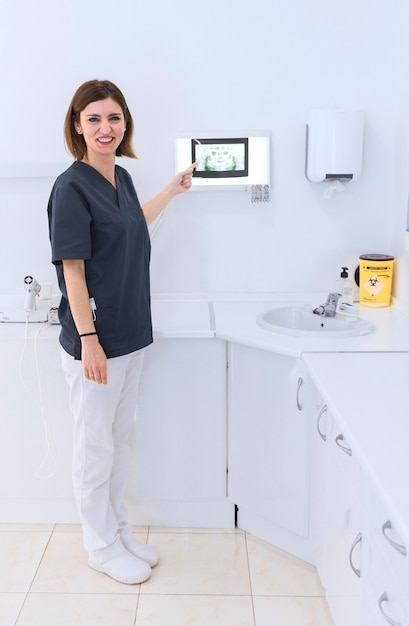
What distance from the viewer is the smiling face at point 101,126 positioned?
192cm

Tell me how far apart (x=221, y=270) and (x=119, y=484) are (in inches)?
36.6

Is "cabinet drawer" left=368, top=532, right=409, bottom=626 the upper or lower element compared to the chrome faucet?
lower

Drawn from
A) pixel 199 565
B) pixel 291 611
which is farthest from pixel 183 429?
pixel 291 611

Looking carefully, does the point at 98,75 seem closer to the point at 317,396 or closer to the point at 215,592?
the point at 317,396

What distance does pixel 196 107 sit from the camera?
8.18 feet

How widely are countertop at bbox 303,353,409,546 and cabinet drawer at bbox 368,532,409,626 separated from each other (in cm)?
18

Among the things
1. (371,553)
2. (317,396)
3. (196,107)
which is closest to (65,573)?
(317,396)

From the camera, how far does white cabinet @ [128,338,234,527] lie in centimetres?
225

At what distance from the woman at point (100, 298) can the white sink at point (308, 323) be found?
1.52ft

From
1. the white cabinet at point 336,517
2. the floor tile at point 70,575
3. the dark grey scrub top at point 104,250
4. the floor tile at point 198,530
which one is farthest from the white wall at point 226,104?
the floor tile at point 70,575

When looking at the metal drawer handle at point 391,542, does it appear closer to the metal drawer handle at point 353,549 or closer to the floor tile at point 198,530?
the metal drawer handle at point 353,549

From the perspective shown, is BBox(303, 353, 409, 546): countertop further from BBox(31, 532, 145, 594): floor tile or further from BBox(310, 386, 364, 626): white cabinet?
BBox(31, 532, 145, 594): floor tile

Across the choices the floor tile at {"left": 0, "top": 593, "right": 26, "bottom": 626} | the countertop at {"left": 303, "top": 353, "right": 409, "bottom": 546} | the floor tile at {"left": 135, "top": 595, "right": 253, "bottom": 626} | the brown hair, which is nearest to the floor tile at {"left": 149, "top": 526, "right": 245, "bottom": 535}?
the floor tile at {"left": 135, "top": 595, "right": 253, "bottom": 626}

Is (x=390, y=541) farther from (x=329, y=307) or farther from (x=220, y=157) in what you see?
(x=220, y=157)
